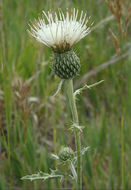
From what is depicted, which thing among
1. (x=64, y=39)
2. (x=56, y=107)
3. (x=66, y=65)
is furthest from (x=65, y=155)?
(x=56, y=107)

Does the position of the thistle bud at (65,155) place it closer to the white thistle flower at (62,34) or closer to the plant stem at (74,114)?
the plant stem at (74,114)

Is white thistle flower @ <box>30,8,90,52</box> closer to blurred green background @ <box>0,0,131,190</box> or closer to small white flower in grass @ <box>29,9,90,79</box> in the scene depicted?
small white flower in grass @ <box>29,9,90,79</box>

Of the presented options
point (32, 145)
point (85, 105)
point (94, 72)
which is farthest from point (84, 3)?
point (32, 145)

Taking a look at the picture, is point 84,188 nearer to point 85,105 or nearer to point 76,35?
point 85,105

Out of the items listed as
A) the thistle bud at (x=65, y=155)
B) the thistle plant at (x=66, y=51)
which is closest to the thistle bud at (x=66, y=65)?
the thistle plant at (x=66, y=51)

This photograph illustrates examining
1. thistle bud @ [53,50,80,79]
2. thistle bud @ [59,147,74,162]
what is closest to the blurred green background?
thistle bud @ [53,50,80,79]
